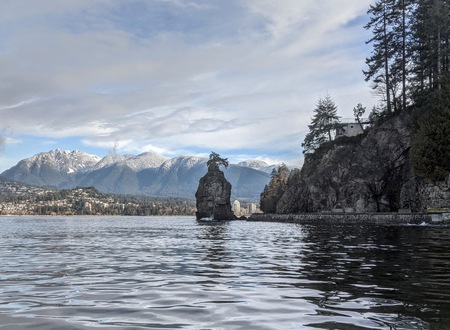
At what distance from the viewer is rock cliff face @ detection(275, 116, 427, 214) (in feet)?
273

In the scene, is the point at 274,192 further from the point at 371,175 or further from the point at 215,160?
the point at 371,175

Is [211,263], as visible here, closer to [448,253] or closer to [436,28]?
[448,253]

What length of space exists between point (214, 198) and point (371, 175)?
253ft

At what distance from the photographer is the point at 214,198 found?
15675 centimetres

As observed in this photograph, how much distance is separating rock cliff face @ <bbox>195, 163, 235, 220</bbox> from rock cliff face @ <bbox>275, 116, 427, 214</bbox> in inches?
2167

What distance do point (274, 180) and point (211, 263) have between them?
152 metres

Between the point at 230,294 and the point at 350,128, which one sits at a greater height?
the point at 350,128

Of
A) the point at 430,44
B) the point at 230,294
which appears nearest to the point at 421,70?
the point at 430,44

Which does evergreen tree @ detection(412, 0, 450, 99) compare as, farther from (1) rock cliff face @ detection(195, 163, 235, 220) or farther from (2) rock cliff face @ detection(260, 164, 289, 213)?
(1) rock cliff face @ detection(195, 163, 235, 220)

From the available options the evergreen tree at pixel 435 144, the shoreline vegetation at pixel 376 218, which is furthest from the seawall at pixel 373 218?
the evergreen tree at pixel 435 144

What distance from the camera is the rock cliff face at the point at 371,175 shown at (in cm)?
8306

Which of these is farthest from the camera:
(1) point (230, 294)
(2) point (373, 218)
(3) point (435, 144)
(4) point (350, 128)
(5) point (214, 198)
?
(5) point (214, 198)

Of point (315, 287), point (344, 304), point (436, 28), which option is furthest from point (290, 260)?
point (436, 28)

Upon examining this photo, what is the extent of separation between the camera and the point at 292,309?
10.3 metres
